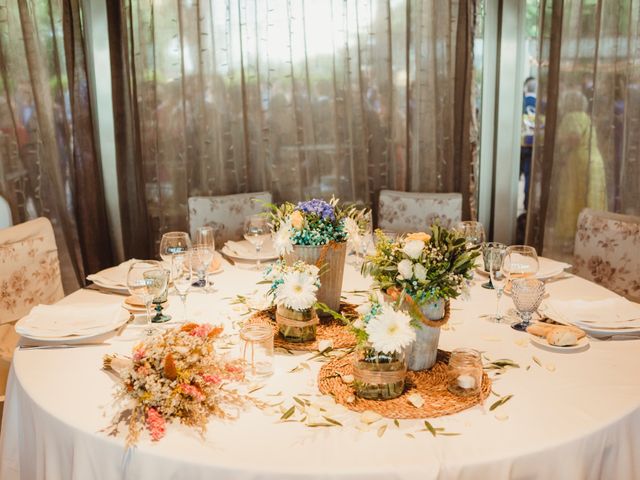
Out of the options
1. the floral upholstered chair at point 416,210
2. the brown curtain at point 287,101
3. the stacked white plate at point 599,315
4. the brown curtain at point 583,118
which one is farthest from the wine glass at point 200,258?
the brown curtain at point 583,118

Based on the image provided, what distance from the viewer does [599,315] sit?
180 cm

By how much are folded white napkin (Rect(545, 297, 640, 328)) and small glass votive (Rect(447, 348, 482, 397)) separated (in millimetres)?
529

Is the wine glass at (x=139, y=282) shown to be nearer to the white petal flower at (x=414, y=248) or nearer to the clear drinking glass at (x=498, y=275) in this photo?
the white petal flower at (x=414, y=248)

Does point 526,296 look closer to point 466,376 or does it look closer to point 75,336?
point 466,376

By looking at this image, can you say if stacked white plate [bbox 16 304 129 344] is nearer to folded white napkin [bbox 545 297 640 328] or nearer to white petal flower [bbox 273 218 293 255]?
white petal flower [bbox 273 218 293 255]

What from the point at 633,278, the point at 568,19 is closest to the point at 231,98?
the point at 568,19

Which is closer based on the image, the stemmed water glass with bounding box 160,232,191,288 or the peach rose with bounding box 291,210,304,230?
the peach rose with bounding box 291,210,304,230

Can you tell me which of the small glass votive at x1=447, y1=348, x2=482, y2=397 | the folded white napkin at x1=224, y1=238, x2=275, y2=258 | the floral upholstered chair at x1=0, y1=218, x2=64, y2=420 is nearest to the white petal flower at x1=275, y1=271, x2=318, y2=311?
the small glass votive at x1=447, y1=348, x2=482, y2=397

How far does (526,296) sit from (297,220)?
2.26 ft

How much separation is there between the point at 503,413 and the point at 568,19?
280 cm

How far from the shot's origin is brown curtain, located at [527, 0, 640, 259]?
319 centimetres

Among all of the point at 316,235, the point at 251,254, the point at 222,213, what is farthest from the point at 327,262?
the point at 222,213

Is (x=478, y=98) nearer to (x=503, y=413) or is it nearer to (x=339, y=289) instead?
(x=339, y=289)

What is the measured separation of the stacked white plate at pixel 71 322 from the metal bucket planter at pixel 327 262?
0.55m
